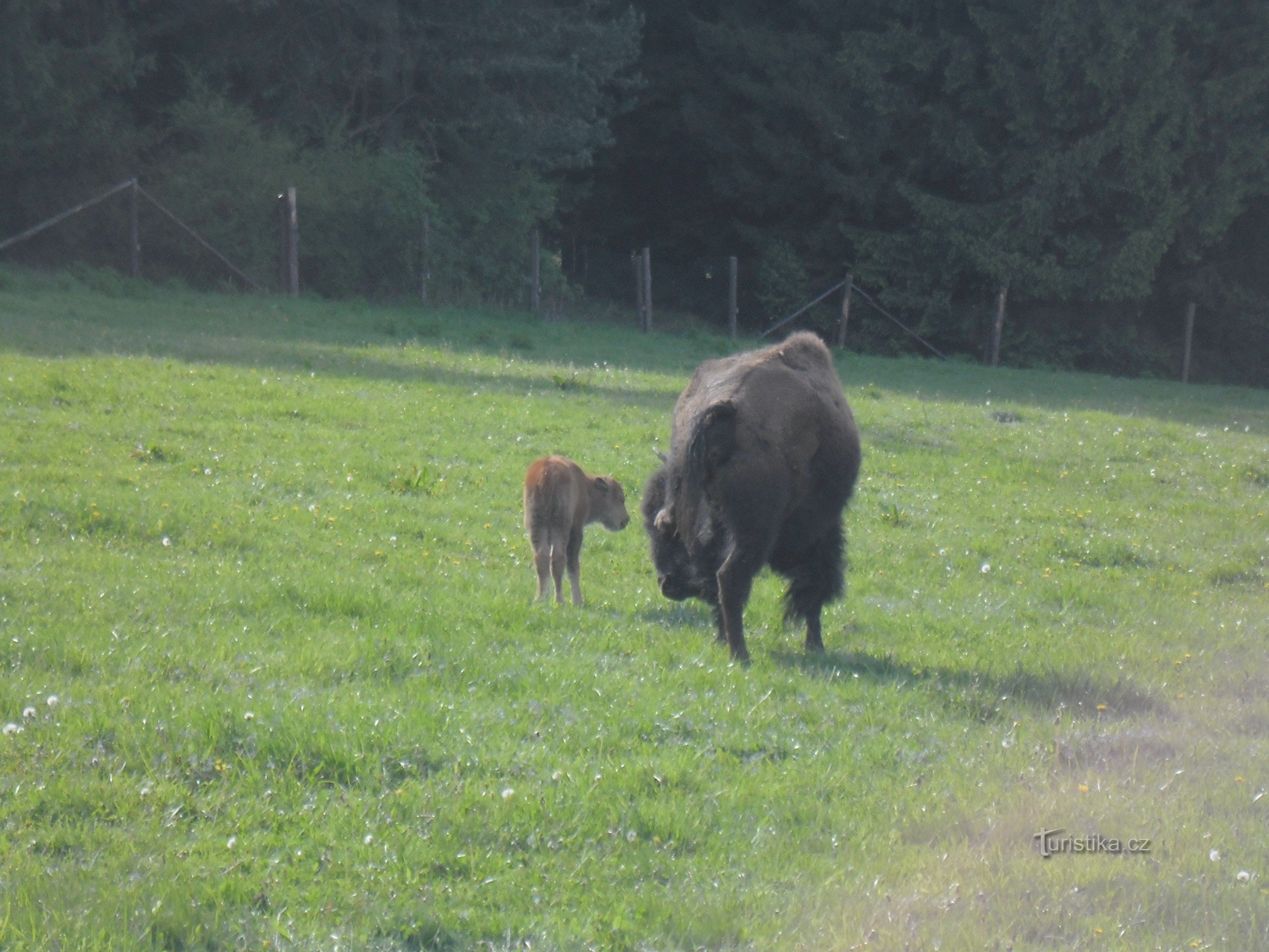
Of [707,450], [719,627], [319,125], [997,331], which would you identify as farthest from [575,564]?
[997,331]

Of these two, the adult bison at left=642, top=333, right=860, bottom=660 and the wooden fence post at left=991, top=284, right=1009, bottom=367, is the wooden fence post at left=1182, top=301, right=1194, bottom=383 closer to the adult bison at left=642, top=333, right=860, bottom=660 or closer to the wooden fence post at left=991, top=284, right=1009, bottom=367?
the wooden fence post at left=991, top=284, right=1009, bottom=367

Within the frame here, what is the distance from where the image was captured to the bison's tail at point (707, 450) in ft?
22.6

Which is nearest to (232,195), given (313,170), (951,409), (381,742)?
(313,170)

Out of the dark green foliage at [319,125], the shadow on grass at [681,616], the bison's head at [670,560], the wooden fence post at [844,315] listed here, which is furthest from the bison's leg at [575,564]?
the wooden fence post at [844,315]

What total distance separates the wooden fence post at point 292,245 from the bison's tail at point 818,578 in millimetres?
19049

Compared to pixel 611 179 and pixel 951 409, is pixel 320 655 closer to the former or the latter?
pixel 951 409

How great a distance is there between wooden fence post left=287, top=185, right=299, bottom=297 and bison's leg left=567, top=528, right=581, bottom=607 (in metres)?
17.7

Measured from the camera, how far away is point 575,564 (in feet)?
27.6

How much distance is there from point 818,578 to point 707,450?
4.14 feet

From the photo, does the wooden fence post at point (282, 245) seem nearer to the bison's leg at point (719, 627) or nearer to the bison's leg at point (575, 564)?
the bison's leg at point (575, 564)

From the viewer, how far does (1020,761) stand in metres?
5.38

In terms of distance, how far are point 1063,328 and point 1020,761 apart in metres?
32.5

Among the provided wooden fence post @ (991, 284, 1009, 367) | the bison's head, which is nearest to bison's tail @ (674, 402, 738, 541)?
the bison's head

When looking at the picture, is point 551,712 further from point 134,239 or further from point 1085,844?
point 134,239
